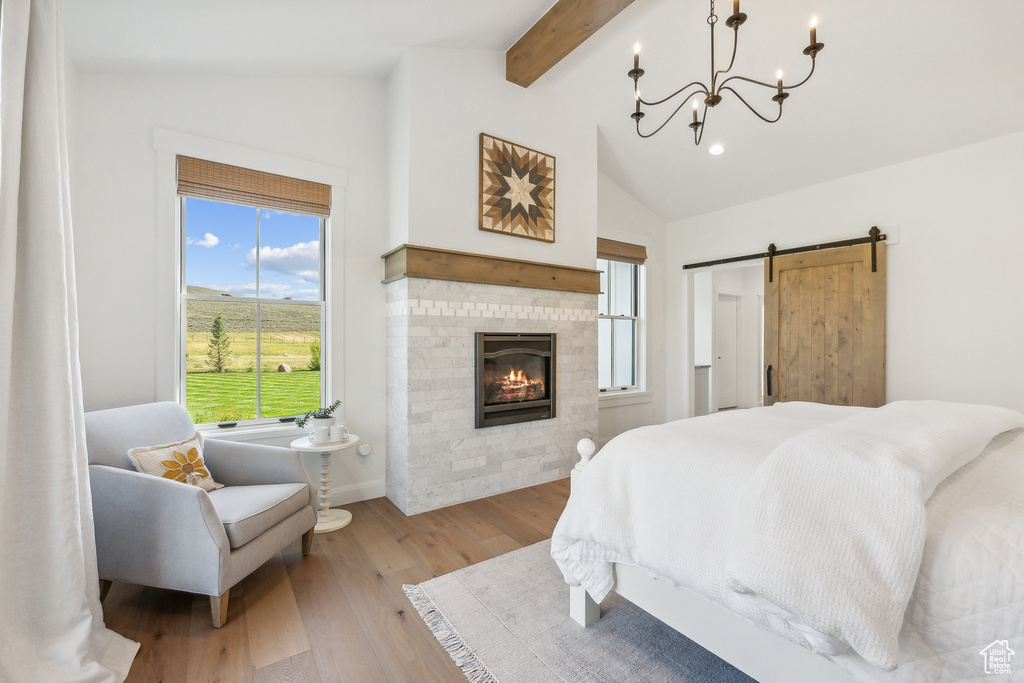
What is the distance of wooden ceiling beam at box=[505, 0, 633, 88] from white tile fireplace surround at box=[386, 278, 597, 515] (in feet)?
5.12

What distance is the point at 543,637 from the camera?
5.69ft

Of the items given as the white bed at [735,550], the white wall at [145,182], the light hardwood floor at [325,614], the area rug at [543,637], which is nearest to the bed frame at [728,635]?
the white bed at [735,550]

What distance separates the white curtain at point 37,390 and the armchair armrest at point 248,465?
78 centimetres

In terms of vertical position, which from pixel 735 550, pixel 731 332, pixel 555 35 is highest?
pixel 555 35

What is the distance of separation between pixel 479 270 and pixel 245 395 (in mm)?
1729

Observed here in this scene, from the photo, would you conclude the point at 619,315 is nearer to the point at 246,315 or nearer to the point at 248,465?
the point at 246,315

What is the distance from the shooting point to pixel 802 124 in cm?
351

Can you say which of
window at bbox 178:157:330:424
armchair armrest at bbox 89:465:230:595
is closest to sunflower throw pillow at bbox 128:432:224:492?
armchair armrest at bbox 89:465:230:595

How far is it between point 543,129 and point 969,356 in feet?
11.7

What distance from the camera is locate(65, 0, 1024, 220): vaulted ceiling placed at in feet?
7.63

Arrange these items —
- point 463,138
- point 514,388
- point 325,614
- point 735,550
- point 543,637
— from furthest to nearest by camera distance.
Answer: point 514,388 < point 463,138 < point 325,614 < point 543,637 < point 735,550

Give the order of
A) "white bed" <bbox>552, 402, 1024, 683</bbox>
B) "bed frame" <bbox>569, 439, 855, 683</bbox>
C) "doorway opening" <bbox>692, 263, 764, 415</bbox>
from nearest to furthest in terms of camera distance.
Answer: "white bed" <bbox>552, 402, 1024, 683</bbox>, "bed frame" <bbox>569, 439, 855, 683</bbox>, "doorway opening" <bbox>692, 263, 764, 415</bbox>

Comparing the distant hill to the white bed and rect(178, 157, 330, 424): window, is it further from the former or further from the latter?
the white bed

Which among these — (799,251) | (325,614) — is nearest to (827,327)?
(799,251)
